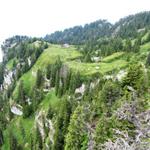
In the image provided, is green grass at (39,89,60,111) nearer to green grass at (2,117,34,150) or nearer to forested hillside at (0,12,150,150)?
forested hillside at (0,12,150,150)

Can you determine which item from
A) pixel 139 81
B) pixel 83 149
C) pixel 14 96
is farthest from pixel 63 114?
pixel 14 96

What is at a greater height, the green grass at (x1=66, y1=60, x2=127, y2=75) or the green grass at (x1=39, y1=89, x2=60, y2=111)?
the green grass at (x1=66, y1=60, x2=127, y2=75)

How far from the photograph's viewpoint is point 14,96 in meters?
189

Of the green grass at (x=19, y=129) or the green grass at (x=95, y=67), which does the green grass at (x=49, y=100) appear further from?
the green grass at (x=95, y=67)

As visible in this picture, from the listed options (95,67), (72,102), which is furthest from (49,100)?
(72,102)

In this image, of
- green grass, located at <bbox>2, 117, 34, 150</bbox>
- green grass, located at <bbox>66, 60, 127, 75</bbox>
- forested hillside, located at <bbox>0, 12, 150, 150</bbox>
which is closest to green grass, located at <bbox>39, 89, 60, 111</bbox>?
forested hillside, located at <bbox>0, 12, 150, 150</bbox>

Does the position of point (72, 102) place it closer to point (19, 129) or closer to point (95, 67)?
point (95, 67)

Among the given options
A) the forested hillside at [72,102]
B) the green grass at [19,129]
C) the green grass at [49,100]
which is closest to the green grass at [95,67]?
the forested hillside at [72,102]

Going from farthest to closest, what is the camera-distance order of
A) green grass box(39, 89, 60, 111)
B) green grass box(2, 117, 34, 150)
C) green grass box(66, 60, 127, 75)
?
1. green grass box(2, 117, 34, 150)
2. green grass box(39, 89, 60, 111)
3. green grass box(66, 60, 127, 75)

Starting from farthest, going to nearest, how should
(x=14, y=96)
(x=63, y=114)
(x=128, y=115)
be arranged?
(x=14, y=96) → (x=63, y=114) → (x=128, y=115)

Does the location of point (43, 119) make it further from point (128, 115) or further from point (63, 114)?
point (128, 115)

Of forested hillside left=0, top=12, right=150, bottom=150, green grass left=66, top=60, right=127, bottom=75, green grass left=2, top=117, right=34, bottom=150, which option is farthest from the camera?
green grass left=2, top=117, right=34, bottom=150

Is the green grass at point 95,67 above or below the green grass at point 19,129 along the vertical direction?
above

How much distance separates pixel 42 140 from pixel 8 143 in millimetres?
31272
